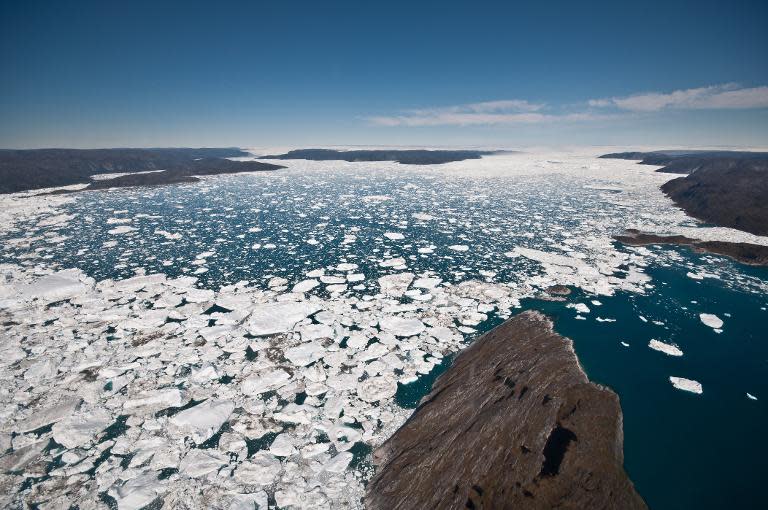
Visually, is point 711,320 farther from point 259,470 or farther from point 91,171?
point 91,171

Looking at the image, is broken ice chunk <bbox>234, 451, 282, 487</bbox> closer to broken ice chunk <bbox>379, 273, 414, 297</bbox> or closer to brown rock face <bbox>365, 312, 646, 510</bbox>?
brown rock face <bbox>365, 312, 646, 510</bbox>

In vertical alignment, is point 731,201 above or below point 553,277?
above

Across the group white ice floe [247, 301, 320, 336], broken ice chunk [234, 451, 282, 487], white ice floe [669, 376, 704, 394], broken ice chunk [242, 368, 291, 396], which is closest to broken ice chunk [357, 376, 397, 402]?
broken ice chunk [242, 368, 291, 396]

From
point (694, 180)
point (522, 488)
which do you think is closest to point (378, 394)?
point (522, 488)

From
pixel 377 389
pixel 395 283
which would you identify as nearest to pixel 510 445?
pixel 377 389

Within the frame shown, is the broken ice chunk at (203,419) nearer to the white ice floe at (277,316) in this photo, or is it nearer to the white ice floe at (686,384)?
the white ice floe at (277,316)

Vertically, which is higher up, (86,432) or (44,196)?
(44,196)

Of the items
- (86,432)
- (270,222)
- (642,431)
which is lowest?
(642,431)

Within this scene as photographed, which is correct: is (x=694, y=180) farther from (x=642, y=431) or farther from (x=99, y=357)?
(x=99, y=357)
